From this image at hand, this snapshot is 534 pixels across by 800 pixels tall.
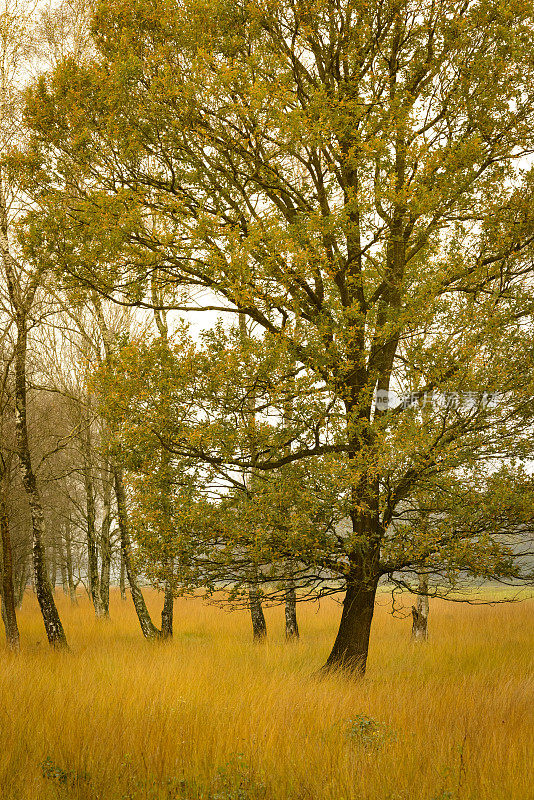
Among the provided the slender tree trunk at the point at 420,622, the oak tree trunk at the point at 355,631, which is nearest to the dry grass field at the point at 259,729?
the oak tree trunk at the point at 355,631

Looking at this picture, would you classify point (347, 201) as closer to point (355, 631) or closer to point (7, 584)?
point (355, 631)

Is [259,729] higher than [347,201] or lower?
lower

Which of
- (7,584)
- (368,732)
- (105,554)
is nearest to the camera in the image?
(368,732)

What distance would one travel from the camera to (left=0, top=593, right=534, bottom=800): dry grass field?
16.7 ft

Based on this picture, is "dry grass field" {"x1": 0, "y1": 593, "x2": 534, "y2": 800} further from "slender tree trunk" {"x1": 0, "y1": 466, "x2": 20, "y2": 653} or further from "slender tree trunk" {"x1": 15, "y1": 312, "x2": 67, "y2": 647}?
"slender tree trunk" {"x1": 0, "y1": 466, "x2": 20, "y2": 653}

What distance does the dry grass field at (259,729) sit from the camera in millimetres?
5102

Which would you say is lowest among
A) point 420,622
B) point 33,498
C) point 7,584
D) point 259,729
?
point 420,622

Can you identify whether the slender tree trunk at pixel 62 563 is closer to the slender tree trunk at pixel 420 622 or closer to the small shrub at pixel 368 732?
the slender tree trunk at pixel 420 622

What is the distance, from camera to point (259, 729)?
6316mm

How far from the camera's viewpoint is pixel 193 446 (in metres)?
7.69

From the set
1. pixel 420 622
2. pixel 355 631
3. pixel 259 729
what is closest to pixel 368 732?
pixel 259 729

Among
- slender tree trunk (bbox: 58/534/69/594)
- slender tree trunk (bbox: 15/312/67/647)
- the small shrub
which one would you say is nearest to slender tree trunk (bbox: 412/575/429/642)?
slender tree trunk (bbox: 15/312/67/647)

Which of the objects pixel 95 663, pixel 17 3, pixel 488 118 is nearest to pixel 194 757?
pixel 95 663

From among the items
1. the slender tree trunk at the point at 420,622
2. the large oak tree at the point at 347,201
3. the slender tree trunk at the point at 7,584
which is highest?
the large oak tree at the point at 347,201
